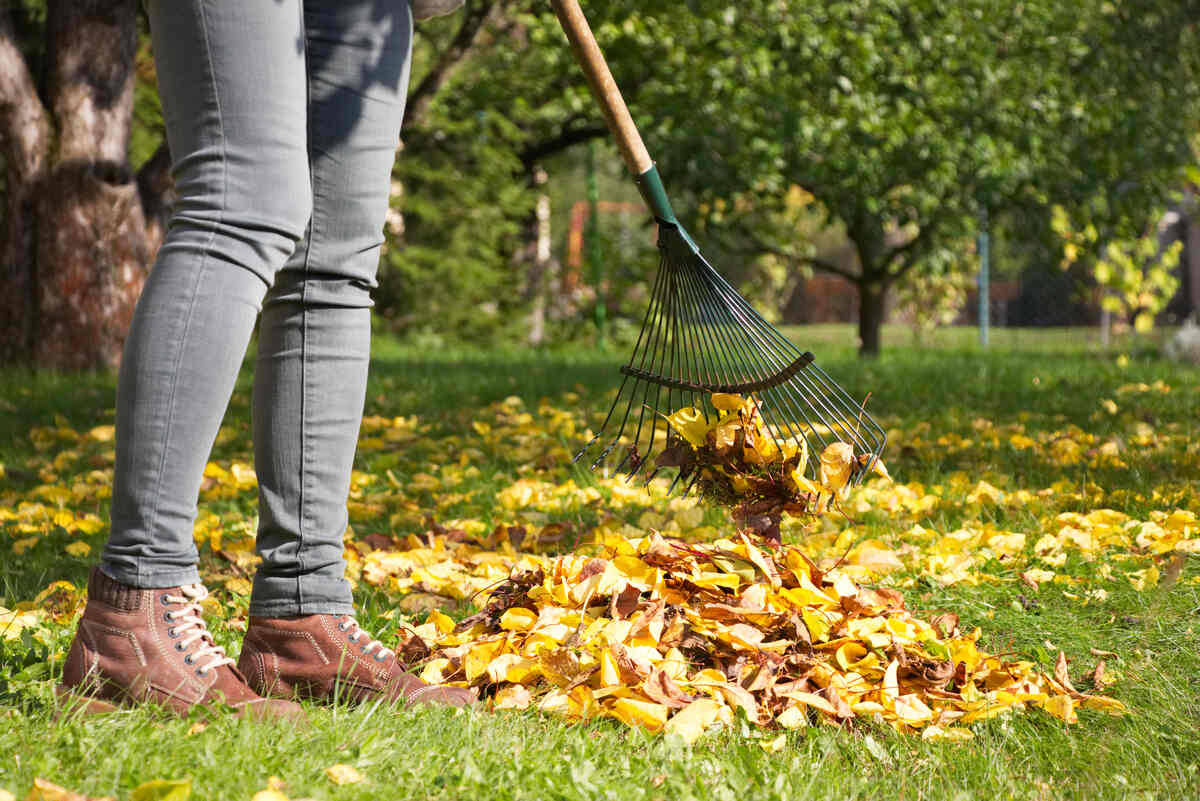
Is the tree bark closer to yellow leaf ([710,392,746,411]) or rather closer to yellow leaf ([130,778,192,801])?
yellow leaf ([710,392,746,411])

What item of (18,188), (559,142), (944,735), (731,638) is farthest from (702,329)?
(559,142)

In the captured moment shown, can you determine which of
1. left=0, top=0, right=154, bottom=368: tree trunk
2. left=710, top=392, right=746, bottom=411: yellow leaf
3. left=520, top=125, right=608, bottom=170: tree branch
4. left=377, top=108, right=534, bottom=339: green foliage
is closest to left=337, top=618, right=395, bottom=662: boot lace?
left=710, top=392, right=746, bottom=411: yellow leaf

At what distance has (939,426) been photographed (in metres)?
4.82

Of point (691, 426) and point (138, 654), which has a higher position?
point (691, 426)

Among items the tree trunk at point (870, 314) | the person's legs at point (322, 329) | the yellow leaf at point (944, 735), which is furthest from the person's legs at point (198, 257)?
the tree trunk at point (870, 314)

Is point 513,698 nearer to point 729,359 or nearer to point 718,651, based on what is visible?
point 718,651

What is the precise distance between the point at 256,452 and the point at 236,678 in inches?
12.6

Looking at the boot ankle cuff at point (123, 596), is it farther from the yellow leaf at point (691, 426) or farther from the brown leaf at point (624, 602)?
the yellow leaf at point (691, 426)

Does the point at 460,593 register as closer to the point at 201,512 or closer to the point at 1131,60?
the point at 201,512

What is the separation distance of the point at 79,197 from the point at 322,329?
5.72 meters

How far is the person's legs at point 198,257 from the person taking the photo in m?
1.53

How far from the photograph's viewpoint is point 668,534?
2.96 m

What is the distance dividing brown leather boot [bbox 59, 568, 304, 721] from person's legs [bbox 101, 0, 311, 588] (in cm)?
3

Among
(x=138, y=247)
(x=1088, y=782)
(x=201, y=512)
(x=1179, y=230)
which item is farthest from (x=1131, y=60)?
(x=1179, y=230)
